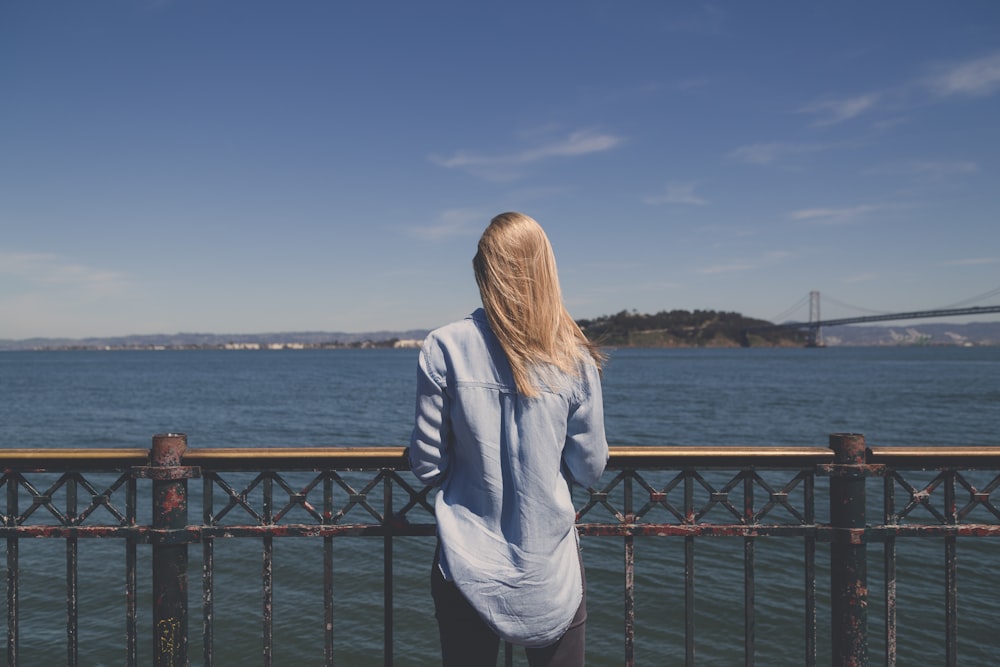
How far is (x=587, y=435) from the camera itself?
216 cm

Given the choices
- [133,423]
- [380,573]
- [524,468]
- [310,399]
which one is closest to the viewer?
[524,468]

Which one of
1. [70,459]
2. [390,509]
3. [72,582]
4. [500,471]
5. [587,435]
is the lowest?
[72,582]

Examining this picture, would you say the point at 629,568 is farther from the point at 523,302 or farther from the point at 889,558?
the point at 523,302

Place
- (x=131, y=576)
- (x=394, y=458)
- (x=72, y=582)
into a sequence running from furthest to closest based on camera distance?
(x=72, y=582) < (x=131, y=576) < (x=394, y=458)

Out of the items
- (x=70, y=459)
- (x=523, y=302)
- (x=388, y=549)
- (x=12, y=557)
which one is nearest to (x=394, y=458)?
(x=388, y=549)

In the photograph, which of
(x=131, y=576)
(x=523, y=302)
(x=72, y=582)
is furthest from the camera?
(x=72, y=582)

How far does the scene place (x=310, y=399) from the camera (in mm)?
47250

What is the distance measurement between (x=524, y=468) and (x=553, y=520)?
7.7 inches

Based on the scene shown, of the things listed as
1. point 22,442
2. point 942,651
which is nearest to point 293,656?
point 942,651

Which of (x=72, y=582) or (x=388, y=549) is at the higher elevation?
(x=388, y=549)

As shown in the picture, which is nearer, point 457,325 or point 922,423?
point 457,325

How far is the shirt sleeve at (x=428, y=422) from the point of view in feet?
6.79

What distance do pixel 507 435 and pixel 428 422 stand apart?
25 cm

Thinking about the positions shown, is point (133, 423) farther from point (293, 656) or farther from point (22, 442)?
point (293, 656)
